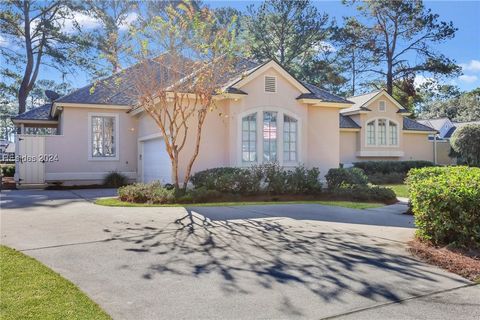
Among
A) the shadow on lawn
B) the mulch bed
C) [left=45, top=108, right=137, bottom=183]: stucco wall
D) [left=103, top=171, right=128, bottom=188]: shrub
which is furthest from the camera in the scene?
[left=103, top=171, right=128, bottom=188]: shrub

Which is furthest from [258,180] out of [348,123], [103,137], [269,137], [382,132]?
[382,132]

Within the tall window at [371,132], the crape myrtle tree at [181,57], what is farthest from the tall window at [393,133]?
the crape myrtle tree at [181,57]

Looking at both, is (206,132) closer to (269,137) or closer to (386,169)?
(269,137)

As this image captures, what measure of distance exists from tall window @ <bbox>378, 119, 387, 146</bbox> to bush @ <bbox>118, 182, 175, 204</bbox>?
18238 mm

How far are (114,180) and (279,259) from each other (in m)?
14.0

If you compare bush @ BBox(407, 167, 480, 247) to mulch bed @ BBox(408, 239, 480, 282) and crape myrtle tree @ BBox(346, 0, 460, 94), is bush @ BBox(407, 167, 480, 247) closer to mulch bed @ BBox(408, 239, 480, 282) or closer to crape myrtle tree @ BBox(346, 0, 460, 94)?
mulch bed @ BBox(408, 239, 480, 282)

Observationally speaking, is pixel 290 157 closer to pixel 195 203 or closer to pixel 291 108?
pixel 291 108

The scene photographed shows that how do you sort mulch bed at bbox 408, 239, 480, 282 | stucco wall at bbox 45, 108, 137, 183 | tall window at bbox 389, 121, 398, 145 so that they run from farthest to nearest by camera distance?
tall window at bbox 389, 121, 398, 145 → stucco wall at bbox 45, 108, 137, 183 → mulch bed at bbox 408, 239, 480, 282

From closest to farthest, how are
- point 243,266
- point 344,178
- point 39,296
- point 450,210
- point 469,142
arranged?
point 39,296 → point 243,266 → point 450,210 → point 344,178 → point 469,142

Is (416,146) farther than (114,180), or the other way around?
(416,146)

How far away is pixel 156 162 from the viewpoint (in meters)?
16.3

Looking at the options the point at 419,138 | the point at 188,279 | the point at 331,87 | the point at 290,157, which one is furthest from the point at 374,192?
the point at 331,87

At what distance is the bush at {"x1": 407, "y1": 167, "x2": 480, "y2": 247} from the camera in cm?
614

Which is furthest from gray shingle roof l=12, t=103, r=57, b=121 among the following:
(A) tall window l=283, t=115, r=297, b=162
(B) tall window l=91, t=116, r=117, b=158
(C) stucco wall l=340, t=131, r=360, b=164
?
(C) stucco wall l=340, t=131, r=360, b=164
